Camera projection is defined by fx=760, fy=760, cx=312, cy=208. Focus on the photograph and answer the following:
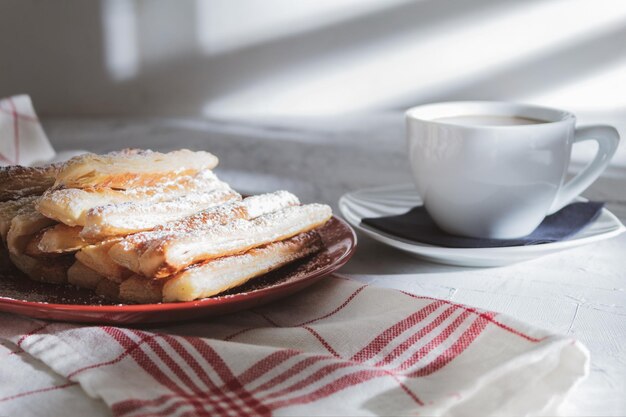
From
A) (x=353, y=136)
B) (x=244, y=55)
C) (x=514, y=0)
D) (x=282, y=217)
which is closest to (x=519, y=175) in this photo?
(x=282, y=217)

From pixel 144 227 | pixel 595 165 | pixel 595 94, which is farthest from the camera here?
pixel 595 94

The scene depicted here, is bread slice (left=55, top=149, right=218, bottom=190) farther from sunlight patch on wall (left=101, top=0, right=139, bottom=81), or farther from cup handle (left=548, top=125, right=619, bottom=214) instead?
sunlight patch on wall (left=101, top=0, right=139, bottom=81)

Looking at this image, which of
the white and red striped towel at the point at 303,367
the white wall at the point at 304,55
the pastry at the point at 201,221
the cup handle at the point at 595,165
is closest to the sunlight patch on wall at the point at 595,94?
the white wall at the point at 304,55

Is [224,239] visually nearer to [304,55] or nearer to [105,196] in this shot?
[105,196]

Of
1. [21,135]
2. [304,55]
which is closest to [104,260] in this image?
[21,135]

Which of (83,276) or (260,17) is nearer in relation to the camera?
(83,276)

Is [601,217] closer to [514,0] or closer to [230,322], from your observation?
[230,322]

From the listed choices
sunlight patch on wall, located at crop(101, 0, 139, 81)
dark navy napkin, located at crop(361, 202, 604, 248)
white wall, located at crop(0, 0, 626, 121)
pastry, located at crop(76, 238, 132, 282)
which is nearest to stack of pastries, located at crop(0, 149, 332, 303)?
pastry, located at crop(76, 238, 132, 282)
